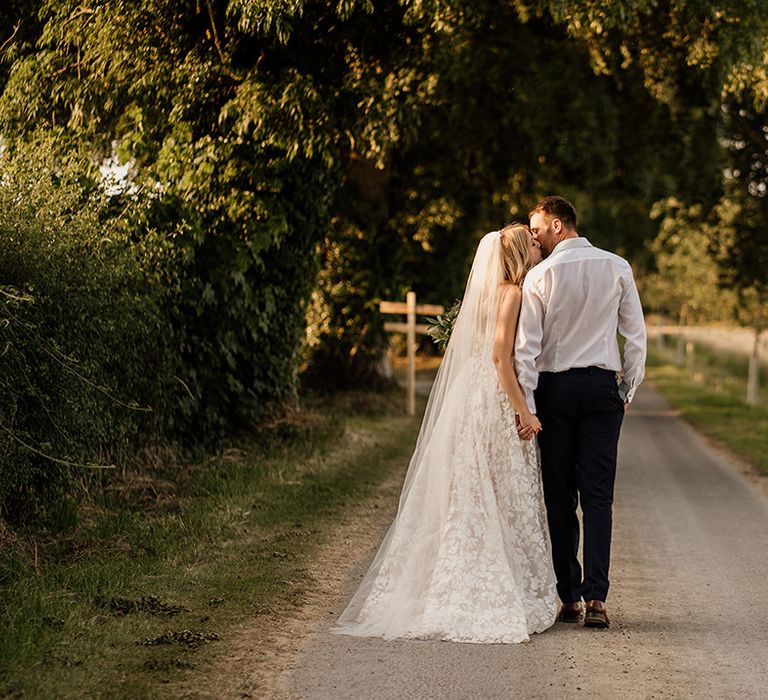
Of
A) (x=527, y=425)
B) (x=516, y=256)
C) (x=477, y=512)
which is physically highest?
(x=516, y=256)

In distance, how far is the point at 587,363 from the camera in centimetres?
609

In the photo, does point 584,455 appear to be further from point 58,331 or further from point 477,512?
point 58,331

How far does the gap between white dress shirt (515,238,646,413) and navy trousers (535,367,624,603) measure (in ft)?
0.34

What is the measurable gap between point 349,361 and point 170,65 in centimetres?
945

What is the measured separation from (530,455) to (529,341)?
26.2 inches

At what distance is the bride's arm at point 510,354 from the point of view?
6.12 m

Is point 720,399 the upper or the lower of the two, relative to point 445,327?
lower

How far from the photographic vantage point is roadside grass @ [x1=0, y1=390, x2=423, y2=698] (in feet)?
16.7

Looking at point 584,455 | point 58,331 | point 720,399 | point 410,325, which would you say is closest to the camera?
point 584,455

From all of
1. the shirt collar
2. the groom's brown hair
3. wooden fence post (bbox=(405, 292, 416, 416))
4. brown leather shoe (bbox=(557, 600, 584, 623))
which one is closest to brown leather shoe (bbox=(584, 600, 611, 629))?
brown leather shoe (bbox=(557, 600, 584, 623))

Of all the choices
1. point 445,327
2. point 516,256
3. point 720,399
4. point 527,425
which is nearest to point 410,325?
point 720,399

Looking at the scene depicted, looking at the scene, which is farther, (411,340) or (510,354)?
(411,340)

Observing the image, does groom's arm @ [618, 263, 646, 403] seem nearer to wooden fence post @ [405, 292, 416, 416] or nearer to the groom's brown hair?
the groom's brown hair

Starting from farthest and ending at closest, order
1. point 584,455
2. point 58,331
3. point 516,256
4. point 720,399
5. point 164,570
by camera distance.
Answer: point 720,399 → point 58,331 → point 164,570 → point 516,256 → point 584,455
